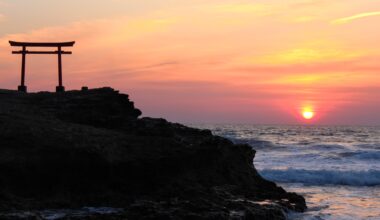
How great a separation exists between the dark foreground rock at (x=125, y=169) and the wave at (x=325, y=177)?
1388cm

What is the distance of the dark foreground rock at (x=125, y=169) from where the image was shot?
1372 centimetres

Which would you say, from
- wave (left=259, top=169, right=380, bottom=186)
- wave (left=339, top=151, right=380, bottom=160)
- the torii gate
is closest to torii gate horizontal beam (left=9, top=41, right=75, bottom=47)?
the torii gate

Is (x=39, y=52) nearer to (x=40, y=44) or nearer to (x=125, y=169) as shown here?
(x=40, y=44)

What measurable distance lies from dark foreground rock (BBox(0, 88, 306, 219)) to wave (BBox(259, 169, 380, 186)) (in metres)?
Result: 13.9

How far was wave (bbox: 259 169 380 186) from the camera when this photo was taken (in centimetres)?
3162

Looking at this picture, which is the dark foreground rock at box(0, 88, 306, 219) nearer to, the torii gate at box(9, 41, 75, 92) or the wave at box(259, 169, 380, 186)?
the torii gate at box(9, 41, 75, 92)

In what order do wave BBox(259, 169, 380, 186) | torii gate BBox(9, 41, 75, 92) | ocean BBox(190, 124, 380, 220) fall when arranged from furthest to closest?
wave BBox(259, 169, 380, 186) < torii gate BBox(9, 41, 75, 92) < ocean BBox(190, 124, 380, 220)

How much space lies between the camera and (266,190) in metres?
18.0

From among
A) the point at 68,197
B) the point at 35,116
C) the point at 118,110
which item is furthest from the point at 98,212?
the point at 118,110

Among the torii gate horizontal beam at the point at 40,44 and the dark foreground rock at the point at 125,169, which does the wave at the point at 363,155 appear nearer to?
the torii gate horizontal beam at the point at 40,44

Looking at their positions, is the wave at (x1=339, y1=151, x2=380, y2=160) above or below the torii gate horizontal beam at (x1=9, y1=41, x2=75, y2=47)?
below

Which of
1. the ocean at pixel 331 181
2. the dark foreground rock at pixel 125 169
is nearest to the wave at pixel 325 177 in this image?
the ocean at pixel 331 181

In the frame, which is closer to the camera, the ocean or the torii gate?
the ocean

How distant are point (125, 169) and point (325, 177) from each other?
810 inches
